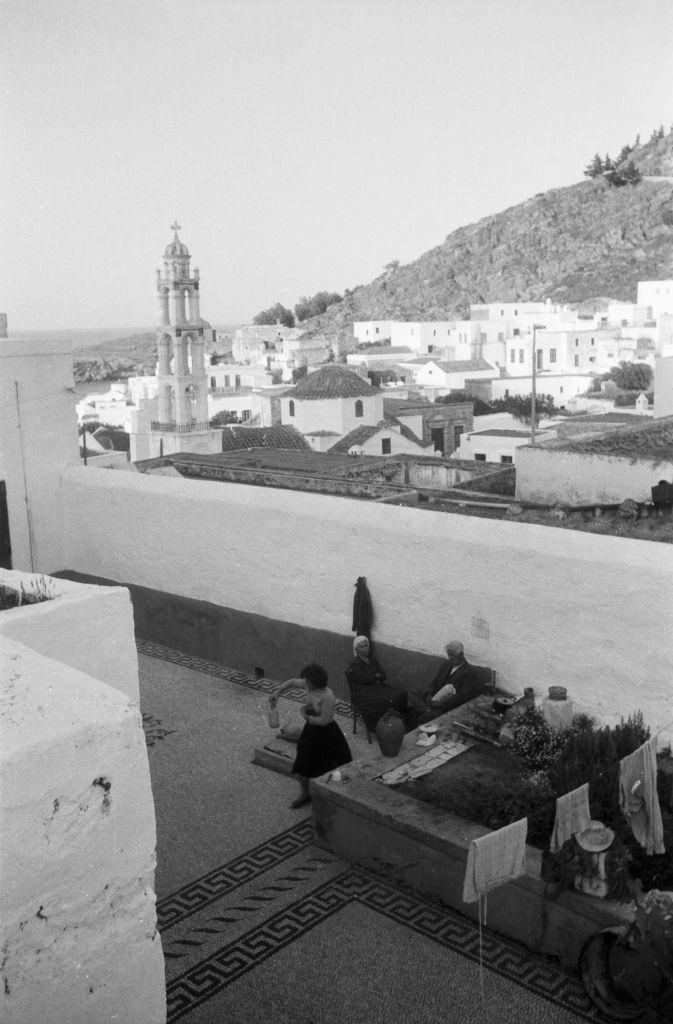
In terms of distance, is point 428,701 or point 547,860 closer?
Result: point 547,860

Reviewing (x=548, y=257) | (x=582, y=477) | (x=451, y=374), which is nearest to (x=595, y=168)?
(x=548, y=257)

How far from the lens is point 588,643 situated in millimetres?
6605

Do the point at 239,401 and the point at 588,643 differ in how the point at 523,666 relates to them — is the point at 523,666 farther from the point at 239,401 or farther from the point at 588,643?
the point at 239,401

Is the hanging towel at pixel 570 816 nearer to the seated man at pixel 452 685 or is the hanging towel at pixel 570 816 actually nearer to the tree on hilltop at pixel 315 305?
the seated man at pixel 452 685

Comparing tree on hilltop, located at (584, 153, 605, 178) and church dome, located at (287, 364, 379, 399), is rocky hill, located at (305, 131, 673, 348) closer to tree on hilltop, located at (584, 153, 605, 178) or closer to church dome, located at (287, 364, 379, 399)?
tree on hilltop, located at (584, 153, 605, 178)

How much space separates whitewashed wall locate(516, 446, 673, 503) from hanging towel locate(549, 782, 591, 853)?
18.4 ft

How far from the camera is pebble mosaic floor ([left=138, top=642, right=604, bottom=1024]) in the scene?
14.6 feet

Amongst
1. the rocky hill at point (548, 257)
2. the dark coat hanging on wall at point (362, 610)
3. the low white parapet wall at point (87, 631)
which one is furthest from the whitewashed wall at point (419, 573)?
the rocky hill at point (548, 257)

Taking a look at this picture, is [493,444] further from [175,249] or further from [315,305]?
[315,305]

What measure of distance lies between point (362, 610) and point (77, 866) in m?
5.21

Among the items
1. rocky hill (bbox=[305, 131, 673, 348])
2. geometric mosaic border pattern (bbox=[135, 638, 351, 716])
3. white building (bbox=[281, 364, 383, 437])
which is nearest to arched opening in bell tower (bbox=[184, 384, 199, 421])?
white building (bbox=[281, 364, 383, 437])

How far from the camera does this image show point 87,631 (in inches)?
195

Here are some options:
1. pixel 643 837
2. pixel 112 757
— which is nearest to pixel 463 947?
pixel 643 837

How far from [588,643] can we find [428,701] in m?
1.21
